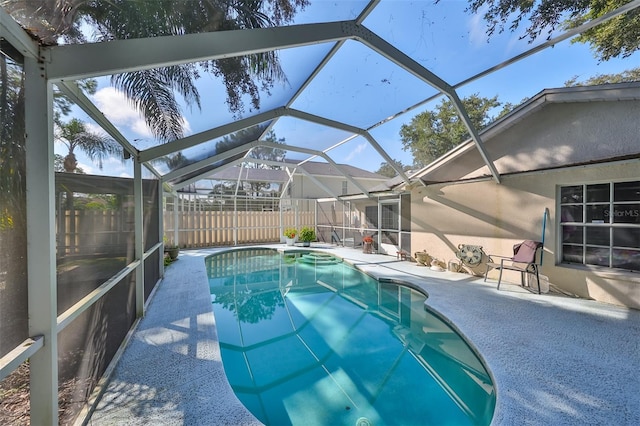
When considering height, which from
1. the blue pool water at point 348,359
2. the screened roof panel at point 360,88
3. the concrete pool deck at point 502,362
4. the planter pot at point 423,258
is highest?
the screened roof panel at point 360,88

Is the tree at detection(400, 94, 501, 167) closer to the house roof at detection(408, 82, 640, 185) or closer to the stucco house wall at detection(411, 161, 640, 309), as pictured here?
the stucco house wall at detection(411, 161, 640, 309)

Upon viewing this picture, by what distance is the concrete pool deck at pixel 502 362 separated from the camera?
7.59ft

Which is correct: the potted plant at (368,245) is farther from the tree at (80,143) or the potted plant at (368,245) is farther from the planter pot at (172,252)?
the tree at (80,143)

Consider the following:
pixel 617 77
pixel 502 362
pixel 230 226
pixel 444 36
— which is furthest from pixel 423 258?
pixel 230 226

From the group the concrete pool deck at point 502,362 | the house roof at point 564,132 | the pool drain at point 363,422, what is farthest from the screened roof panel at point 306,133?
the pool drain at point 363,422

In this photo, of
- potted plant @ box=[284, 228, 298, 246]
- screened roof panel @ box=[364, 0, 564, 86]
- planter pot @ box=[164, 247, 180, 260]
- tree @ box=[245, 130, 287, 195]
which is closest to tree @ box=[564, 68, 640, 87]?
screened roof panel @ box=[364, 0, 564, 86]

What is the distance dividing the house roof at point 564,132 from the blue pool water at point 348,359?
167 inches

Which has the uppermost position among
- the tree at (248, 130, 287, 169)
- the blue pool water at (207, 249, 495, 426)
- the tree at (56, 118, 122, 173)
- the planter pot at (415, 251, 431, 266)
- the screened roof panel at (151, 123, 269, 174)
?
the tree at (248, 130, 287, 169)

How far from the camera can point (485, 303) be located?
5.16 meters

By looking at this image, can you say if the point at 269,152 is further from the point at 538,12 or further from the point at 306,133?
the point at 538,12

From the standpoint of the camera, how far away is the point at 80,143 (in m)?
→ 2.31

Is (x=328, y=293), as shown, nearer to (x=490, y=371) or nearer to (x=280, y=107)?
(x=490, y=371)

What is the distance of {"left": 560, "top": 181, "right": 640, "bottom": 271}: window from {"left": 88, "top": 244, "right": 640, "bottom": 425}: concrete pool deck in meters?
0.97

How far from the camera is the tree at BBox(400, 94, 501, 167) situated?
11.9 m
